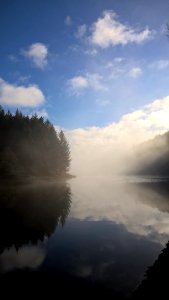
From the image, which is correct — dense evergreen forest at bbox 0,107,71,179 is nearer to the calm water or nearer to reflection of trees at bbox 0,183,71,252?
reflection of trees at bbox 0,183,71,252

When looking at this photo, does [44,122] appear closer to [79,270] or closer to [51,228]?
[51,228]

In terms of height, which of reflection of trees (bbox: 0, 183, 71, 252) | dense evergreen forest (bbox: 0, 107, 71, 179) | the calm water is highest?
dense evergreen forest (bbox: 0, 107, 71, 179)

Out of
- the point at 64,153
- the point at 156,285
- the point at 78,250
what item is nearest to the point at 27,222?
the point at 78,250

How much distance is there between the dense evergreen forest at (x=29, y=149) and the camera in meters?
78.3

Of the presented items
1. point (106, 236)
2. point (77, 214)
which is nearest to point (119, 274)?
point (106, 236)

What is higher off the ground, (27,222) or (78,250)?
(27,222)

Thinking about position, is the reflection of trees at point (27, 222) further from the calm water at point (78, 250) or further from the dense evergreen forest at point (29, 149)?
the dense evergreen forest at point (29, 149)

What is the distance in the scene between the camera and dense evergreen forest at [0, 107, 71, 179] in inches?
3081

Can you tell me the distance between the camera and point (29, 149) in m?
96.6

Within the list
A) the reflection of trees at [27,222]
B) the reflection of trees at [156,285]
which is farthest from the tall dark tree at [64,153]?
the reflection of trees at [156,285]

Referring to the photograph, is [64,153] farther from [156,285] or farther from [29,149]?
[156,285]

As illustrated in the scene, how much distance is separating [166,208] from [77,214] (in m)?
13.3

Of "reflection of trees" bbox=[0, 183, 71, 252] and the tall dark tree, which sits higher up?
the tall dark tree

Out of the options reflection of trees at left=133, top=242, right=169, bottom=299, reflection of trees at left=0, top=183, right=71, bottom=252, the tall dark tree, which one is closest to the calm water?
reflection of trees at left=0, top=183, right=71, bottom=252
